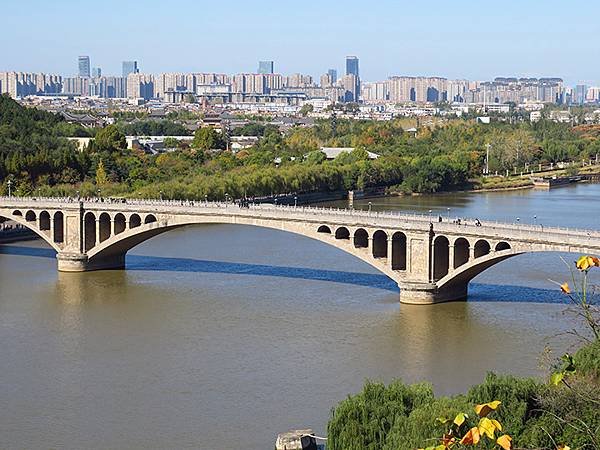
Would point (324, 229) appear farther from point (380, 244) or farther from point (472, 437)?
point (472, 437)

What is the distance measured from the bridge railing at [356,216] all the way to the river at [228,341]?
5.26 ft

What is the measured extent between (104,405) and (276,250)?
1475 cm

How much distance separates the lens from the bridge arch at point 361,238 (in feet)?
77.0

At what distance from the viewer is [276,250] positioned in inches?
1185

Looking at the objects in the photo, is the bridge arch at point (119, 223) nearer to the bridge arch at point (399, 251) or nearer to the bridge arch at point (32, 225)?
the bridge arch at point (32, 225)

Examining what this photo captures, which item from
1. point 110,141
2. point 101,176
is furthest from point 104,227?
point 110,141

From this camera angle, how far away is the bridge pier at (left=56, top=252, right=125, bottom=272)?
27.3m

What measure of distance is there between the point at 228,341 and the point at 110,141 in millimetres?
30871

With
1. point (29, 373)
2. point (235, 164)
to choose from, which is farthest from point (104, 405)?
point (235, 164)

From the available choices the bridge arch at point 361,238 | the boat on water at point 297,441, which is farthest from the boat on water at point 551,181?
the boat on water at point 297,441

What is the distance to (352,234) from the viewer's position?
23.3 m

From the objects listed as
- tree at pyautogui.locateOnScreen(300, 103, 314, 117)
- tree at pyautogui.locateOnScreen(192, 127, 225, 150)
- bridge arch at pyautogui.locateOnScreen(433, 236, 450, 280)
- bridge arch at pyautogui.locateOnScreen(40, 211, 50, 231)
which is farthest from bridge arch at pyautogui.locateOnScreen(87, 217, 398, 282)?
tree at pyautogui.locateOnScreen(300, 103, 314, 117)

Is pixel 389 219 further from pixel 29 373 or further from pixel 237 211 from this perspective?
pixel 29 373

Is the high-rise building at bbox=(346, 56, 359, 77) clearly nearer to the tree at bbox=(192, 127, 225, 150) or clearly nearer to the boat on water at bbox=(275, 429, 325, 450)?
the tree at bbox=(192, 127, 225, 150)
